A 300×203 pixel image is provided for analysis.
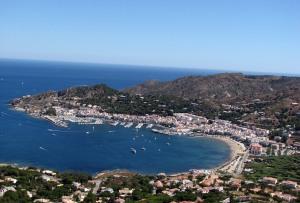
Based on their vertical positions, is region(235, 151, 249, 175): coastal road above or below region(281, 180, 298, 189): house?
below

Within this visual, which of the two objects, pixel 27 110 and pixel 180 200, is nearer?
pixel 180 200

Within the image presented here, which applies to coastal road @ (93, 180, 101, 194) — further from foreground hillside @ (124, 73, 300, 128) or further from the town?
foreground hillside @ (124, 73, 300, 128)

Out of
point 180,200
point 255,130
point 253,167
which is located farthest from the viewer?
point 255,130

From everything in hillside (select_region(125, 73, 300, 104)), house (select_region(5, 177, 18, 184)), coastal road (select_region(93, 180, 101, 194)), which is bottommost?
coastal road (select_region(93, 180, 101, 194))

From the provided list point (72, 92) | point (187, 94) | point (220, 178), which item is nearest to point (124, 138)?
point (220, 178)

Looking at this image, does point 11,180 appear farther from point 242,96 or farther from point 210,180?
point 242,96

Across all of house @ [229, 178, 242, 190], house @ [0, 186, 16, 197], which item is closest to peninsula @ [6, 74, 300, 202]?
house @ [229, 178, 242, 190]

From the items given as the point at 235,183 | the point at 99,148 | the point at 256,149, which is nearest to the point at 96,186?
the point at 235,183

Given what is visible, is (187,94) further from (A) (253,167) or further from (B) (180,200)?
(B) (180,200)

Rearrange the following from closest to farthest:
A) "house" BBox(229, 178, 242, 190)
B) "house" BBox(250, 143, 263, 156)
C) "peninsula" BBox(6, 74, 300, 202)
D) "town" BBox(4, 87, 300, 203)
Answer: "town" BBox(4, 87, 300, 203)
"peninsula" BBox(6, 74, 300, 202)
"house" BBox(229, 178, 242, 190)
"house" BBox(250, 143, 263, 156)

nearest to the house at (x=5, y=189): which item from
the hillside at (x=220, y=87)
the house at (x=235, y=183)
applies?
the house at (x=235, y=183)

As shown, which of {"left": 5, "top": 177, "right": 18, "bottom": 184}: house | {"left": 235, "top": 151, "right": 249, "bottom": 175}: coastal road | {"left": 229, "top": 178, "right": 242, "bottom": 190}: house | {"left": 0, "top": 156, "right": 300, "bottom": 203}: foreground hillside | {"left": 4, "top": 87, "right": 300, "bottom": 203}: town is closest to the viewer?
{"left": 0, "top": 156, "right": 300, "bottom": 203}: foreground hillside
